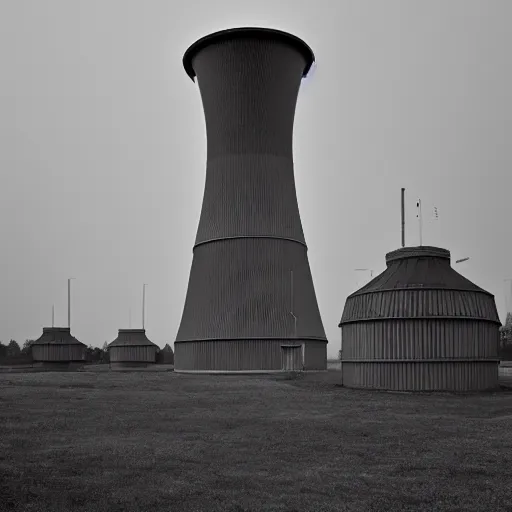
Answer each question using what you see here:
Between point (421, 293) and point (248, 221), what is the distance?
69.1 feet

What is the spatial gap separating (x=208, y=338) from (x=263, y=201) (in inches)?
419

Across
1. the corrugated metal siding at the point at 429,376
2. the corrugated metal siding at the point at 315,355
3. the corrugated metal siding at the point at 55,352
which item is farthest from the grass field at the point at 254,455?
the corrugated metal siding at the point at 55,352

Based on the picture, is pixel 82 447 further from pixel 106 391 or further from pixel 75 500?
pixel 106 391

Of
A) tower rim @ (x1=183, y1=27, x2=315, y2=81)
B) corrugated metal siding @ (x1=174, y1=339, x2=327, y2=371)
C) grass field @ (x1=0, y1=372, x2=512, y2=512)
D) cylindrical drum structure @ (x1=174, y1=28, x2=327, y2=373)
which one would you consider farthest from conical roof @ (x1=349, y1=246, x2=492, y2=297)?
tower rim @ (x1=183, y1=27, x2=315, y2=81)

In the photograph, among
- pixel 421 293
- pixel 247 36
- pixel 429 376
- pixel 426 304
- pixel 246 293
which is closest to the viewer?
pixel 429 376

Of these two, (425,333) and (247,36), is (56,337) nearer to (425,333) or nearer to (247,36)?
(247,36)

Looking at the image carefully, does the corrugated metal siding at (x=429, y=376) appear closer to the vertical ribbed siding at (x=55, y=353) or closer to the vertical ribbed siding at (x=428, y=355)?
the vertical ribbed siding at (x=428, y=355)

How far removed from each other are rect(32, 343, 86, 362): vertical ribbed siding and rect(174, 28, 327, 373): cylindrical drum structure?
28403 millimetres

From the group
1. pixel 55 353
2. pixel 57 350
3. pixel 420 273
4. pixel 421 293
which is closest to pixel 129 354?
pixel 57 350

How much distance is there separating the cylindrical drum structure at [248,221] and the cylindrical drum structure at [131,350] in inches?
950

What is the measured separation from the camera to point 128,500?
11.1 meters

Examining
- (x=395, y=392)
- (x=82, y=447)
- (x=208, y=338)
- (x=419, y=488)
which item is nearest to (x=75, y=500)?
(x=82, y=447)

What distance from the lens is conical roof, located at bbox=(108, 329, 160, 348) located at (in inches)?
3017

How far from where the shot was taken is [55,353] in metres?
77.2
